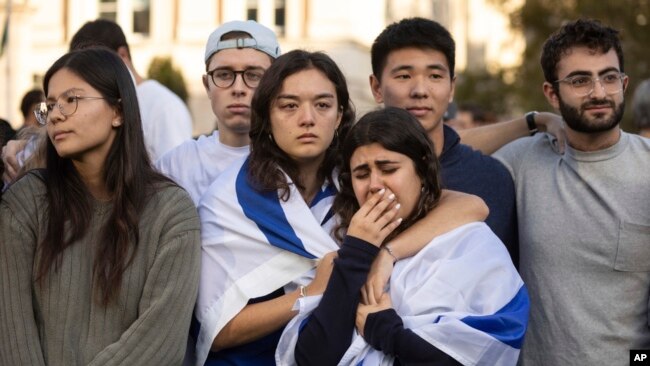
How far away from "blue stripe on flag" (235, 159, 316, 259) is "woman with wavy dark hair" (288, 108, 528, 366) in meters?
0.21

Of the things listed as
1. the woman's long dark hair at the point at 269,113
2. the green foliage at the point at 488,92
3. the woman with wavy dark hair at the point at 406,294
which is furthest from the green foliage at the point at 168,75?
the woman with wavy dark hair at the point at 406,294

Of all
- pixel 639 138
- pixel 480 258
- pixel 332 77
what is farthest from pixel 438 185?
pixel 639 138

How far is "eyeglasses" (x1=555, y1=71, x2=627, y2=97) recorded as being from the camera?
17.2ft

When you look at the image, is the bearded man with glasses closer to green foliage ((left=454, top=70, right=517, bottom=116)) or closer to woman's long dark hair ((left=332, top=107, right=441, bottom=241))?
woman's long dark hair ((left=332, top=107, right=441, bottom=241))

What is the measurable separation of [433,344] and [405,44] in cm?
182

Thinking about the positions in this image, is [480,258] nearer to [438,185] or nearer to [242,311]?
[438,185]

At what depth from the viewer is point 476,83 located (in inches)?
1142

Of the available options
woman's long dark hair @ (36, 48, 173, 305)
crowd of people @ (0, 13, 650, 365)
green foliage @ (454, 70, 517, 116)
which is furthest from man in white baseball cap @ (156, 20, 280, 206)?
green foliage @ (454, 70, 517, 116)

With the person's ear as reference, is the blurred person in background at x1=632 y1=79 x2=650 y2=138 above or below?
below

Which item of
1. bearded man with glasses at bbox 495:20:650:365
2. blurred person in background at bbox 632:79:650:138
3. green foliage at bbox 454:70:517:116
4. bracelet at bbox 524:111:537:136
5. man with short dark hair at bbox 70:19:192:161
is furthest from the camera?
green foliage at bbox 454:70:517:116

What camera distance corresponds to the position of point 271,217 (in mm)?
4496

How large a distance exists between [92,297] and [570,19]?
1876 centimetres

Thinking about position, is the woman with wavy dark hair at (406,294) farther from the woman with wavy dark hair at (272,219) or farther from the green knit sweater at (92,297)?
the green knit sweater at (92,297)

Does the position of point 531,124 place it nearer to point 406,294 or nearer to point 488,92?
point 406,294
